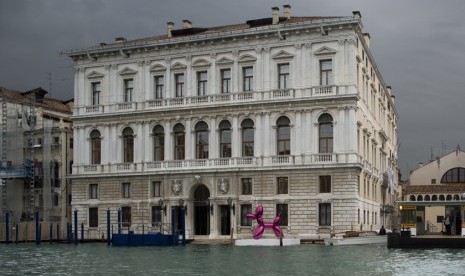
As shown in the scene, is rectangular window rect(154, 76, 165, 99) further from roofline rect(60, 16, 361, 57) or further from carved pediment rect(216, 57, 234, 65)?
carved pediment rect(216, 57, 234, 65)

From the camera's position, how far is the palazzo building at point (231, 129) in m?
48.2

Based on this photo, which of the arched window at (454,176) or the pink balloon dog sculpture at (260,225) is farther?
the arched window at (454,176)

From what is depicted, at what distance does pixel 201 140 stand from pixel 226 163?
2.52 meters

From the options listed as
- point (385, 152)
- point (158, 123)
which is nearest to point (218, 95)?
point (158, 123)

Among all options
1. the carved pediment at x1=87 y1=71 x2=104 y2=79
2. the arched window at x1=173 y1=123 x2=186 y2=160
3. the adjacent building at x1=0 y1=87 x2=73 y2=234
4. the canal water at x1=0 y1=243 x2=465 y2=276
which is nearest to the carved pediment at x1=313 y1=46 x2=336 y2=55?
the arched window at x1=173 y1=123 x2=186 y2=160

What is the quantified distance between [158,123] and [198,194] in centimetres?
534

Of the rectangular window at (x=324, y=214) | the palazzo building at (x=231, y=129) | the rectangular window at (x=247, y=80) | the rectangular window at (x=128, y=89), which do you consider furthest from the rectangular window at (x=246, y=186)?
the rectangular window at (x=128, y=89)

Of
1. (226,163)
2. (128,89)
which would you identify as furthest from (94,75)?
(226,163)

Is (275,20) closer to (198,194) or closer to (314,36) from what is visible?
(314,36)

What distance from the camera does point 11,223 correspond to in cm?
5566

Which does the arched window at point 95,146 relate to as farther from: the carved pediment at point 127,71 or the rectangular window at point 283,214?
the rectangular window at point 283,214

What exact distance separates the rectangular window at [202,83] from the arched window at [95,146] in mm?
8026

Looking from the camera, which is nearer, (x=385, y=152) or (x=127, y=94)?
(x=127, y=94)

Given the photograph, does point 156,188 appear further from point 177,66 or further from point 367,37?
point 367,37
